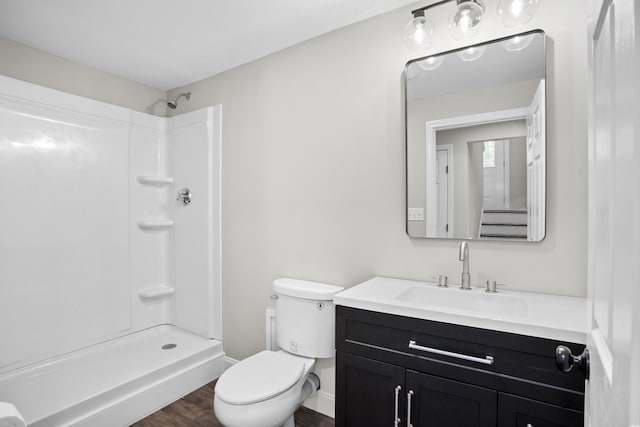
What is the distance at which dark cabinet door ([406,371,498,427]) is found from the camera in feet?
4.09

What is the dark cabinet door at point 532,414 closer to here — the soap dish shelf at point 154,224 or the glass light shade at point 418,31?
the glass light shade at point 418,31

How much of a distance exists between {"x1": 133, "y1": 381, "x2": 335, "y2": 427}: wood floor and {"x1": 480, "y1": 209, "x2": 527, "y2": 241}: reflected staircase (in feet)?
4.77

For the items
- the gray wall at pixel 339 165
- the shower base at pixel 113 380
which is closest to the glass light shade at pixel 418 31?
the gray wall at pixel 339 165

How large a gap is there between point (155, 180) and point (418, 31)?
2372mm

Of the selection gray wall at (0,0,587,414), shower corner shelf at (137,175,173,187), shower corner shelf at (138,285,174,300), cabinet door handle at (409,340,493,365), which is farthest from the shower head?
cabinet door handle at (409,340,493,365)

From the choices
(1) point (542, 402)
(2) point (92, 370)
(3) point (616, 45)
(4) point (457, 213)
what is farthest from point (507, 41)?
(2) point (92, 370)

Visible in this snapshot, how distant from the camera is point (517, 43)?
5.22 ft

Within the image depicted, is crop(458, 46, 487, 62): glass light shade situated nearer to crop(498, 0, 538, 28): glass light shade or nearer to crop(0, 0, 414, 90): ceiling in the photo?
crop(498, 0, 538, 28): glass light shade

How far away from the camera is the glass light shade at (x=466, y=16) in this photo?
5.14ft

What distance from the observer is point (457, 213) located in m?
1.77

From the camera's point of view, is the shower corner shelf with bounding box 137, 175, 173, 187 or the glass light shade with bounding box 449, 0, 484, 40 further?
the shower corner shelf with bounding box 137, 175, 173, 187

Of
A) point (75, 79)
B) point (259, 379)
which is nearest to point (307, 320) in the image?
point (259, 379)

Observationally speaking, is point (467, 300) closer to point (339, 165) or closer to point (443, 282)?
point (443, 282)

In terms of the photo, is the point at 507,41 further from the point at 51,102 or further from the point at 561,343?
the point at 51,102
